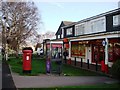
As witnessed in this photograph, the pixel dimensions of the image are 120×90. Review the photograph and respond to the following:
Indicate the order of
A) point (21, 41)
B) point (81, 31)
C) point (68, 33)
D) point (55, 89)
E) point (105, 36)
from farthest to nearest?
point (21, 41)
point (68, 33)
point (81, 31)
point (105, 36)
point (55, 89)

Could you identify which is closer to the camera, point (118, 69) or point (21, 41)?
point (118, 69)

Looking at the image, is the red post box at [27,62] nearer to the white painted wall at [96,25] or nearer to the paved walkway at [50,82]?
the paved walkway at [50,82]

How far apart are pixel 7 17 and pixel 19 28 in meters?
2.86

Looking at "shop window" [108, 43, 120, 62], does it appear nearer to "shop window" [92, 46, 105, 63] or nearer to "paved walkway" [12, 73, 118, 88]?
"shop window" [92, 46, 105, 63]

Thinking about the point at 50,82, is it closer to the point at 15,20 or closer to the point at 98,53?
the point at 98,53

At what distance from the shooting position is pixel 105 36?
24.5 metres

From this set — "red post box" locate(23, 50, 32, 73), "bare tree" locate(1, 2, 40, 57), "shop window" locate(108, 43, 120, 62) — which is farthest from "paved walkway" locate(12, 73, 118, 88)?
"bare tree" locate(1, 2, 40, 57)

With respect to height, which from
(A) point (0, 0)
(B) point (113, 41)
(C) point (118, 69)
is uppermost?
(A) point (0, 0)

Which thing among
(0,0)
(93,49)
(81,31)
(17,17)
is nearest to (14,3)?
(17,17)

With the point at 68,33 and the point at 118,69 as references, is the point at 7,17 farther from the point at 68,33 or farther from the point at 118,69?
the point at 118,69

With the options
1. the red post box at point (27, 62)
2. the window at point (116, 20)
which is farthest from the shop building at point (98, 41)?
the red post box at point (27, 62)

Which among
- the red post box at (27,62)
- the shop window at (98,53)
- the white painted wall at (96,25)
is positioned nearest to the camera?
the red post box at (27,62)

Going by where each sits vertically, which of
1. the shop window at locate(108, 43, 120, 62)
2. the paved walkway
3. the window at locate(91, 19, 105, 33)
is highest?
the window at locate(91, 19, 105, 33)

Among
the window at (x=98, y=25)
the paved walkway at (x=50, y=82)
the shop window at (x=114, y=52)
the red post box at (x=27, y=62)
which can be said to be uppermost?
the window at (x=98, y=25)
